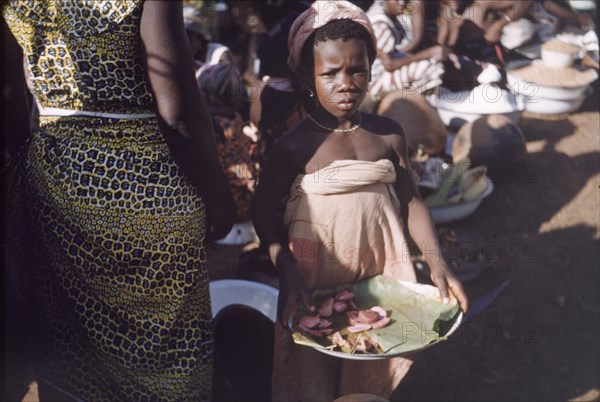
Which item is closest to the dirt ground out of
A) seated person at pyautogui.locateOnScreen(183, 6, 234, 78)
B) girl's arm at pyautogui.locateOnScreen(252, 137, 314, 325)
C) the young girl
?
the young girl

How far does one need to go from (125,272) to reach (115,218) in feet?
→ 0.62

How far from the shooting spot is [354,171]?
205 cm

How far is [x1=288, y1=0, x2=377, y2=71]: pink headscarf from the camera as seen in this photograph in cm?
202

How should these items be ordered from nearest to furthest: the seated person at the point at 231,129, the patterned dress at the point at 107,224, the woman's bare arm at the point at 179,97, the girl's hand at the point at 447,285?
the woman's bare arm at the point at 179,97, the patterned dress at the point at 107,224, the girl's hand at the point at 447,285, the seated person at the point at 231,129

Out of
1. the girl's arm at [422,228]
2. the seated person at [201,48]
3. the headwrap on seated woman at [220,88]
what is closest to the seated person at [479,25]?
the seated person at [201,48]

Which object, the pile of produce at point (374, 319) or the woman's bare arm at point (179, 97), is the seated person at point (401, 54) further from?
the woman's bare arm at point (179, 97)

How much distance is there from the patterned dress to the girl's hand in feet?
2.87

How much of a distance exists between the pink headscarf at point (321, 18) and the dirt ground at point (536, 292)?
179 cm

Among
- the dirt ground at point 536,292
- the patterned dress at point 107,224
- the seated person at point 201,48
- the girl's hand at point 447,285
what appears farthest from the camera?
the seated person at point 201,48

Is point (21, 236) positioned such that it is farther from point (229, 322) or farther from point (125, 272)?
point (229, 322)

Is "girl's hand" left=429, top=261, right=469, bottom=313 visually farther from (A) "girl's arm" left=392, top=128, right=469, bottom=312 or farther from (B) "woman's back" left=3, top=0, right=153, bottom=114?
(B) "woman's back" left=3, top=0, right=153, bottom=114

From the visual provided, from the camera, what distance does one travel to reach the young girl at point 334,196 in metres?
2.03

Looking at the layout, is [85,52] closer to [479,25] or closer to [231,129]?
[231,129]

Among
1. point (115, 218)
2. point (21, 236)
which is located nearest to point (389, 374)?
point (115, 218)
